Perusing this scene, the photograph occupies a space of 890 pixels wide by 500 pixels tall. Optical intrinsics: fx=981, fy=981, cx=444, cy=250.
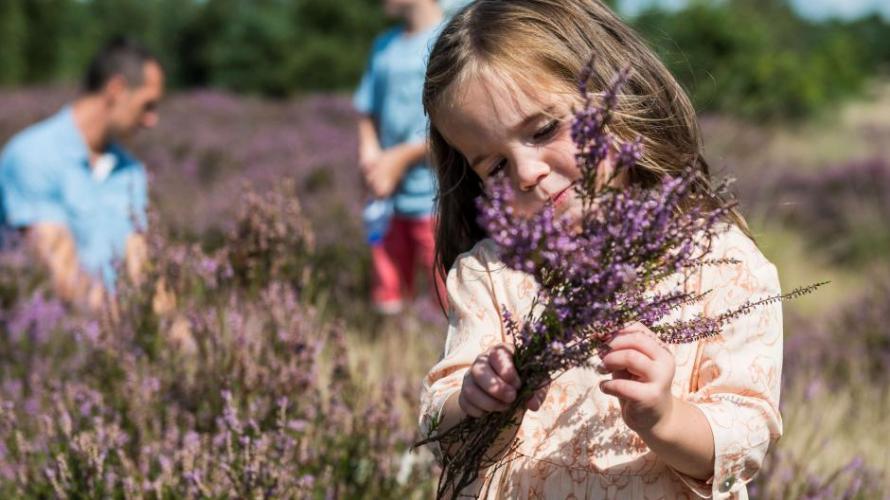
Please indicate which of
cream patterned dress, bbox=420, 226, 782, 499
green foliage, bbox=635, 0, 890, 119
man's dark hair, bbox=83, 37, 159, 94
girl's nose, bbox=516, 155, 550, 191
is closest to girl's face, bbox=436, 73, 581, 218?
girl's nose, bbox=516, 155, 550, 191

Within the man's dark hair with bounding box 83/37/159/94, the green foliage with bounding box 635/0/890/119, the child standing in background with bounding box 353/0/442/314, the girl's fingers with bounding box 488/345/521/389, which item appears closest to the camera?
the girl's fingers with bounding box 488/345/521/389

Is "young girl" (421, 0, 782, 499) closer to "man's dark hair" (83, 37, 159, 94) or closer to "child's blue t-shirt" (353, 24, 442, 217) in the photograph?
"child's blue t-shirt" (353, 24, 442, 217)

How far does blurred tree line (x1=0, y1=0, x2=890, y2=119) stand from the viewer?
58.1 feet

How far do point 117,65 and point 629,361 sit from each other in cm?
411

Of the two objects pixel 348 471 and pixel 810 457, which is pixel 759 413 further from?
pixel 810 457

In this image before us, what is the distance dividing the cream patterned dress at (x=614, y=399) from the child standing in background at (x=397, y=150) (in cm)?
232

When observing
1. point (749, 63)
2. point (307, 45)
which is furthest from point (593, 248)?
point (307, 45)

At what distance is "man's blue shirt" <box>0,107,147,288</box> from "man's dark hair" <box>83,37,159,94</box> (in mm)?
258

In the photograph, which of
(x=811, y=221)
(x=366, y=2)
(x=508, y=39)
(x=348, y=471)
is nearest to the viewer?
(x=508, y=39)

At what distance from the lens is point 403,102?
4.29m

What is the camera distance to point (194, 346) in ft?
9.22

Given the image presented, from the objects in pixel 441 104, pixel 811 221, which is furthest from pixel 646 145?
pixel 811 221

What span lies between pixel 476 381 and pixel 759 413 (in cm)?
48

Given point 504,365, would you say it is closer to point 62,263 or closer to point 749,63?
point 62,263
